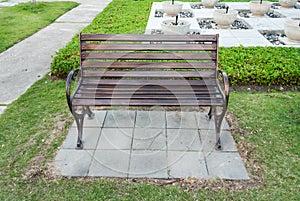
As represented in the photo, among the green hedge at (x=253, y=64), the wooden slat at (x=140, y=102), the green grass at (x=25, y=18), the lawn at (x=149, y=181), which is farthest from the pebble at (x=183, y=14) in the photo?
the wooden slat at (x=140, y=102)

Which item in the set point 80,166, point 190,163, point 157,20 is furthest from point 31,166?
point 157,20

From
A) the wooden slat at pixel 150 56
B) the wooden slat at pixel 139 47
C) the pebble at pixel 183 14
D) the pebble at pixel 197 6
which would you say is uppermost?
the pebble at pixel 197 6

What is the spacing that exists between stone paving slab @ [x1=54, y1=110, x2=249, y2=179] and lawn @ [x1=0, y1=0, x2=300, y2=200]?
11cm

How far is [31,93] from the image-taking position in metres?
4.68

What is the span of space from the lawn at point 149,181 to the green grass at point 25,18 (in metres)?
3.45

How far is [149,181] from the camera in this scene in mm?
2932

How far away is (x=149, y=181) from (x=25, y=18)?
8.25m

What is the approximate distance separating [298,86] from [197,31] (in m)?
3.39

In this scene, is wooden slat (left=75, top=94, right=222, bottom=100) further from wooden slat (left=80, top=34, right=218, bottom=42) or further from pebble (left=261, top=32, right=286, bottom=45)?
pebble (left=261, top=32, right=286, bottom=45)

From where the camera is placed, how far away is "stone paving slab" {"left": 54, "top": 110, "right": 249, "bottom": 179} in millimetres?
3045

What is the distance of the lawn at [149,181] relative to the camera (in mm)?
2791

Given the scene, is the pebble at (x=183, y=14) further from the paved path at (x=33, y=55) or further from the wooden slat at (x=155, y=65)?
the wooden slat at (x=155, y=65)

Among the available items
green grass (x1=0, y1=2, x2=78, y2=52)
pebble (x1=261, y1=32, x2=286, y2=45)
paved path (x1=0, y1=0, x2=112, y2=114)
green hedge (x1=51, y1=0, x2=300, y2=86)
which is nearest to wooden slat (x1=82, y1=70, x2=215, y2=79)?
green hedge (x1=51, y1=0, x2=300, y2=86)

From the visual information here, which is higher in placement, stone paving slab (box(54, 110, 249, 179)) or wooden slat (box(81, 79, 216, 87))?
wooden slat (box(81, 79, 216, 87))
